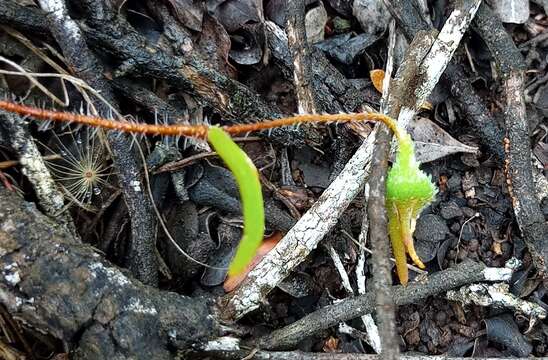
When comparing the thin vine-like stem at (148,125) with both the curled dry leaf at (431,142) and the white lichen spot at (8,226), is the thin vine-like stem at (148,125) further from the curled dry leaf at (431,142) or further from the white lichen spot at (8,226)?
the curled dry leaf at (431,142)

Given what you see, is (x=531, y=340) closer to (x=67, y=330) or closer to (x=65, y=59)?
(x=67, y=330)

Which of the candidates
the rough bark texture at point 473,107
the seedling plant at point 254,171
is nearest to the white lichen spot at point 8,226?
the seedling plant at point 254,171

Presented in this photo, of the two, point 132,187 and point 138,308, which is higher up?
point 132,187

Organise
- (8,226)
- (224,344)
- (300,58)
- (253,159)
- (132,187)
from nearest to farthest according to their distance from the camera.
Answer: (8,226), (224,344), (132,187), (300,58), (253,159)

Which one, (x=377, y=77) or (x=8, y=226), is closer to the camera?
(x=8, y=226)

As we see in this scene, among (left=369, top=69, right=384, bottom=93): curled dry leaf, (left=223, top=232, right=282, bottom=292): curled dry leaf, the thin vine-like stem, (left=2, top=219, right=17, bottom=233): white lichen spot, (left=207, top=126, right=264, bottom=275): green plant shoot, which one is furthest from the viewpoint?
(left=369, top=69, right=384, bottom=93): curled dry leaf

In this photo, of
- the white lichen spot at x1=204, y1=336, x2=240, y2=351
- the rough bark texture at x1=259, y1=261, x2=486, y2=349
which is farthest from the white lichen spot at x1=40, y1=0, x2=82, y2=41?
the rough bark texture at x1=259, y1=261, x2=486, y2=349

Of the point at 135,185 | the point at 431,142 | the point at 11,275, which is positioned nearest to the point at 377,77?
the point at 431,142

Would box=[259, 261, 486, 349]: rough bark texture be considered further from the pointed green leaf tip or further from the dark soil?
the pointed green leaf tip

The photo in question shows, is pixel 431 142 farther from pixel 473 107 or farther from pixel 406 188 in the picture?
pixel 406 188
